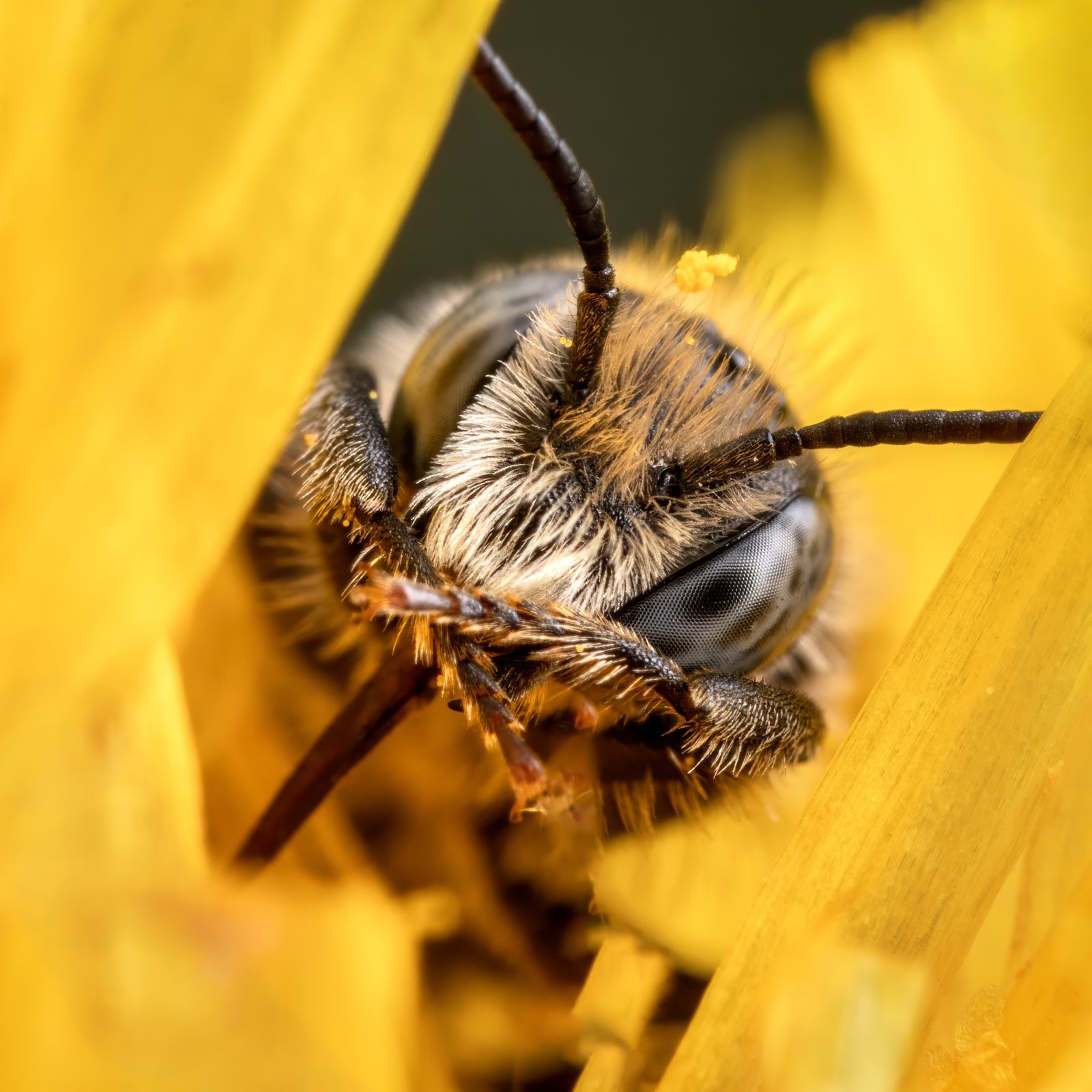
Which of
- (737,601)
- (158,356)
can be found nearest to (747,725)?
(737,601)

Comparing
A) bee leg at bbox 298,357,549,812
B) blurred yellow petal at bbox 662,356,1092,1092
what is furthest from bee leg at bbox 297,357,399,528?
blurred yellow petal at bbox 662,356,1092,1092

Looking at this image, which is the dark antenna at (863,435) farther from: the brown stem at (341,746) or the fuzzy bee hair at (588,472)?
the brown stem at (341,746)

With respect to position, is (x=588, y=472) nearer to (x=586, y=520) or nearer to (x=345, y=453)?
(x=586, y=520)

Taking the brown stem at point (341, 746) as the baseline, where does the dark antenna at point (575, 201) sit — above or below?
above

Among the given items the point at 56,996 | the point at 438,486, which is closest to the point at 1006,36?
the point at 438,486

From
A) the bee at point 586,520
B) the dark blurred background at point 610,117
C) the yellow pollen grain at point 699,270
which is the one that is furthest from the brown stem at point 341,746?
the dark blurred background at point 610,117

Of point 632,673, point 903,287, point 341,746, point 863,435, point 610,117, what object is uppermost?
point 610,117

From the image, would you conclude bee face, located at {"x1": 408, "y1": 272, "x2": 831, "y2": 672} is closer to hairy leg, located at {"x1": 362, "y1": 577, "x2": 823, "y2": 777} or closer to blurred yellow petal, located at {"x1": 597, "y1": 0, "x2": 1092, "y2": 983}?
hairy leg, located at {"x1": 362, "y1": 577, "x2": 823, "y2": 777}
